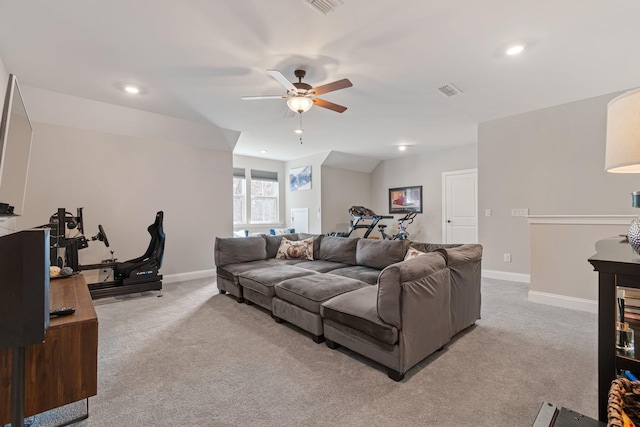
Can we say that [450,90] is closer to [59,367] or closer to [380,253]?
[380,253]

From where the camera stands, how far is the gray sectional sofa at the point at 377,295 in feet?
6.29

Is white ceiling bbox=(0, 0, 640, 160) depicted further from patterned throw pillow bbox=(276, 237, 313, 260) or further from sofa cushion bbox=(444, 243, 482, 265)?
patterned throw pillow bbox=(276, 237, 313, 260)

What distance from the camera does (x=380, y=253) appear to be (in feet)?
11.8

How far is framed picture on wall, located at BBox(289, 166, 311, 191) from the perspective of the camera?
Answer: 711 centimetres

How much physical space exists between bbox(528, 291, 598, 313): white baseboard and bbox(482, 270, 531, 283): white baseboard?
0.88 m

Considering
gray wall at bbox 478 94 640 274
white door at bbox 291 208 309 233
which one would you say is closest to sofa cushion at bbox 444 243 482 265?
gray wall at bbox 478 94 640 274

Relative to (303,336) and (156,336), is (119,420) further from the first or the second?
(303,336)

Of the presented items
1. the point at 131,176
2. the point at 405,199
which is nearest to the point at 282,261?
the point at 131,176

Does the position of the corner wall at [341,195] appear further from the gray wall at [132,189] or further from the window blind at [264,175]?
the gray wall at [132,189]

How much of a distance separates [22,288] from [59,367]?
0.74 metres

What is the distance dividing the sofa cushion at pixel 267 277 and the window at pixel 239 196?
3618 mm

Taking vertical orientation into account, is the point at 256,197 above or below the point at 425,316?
above

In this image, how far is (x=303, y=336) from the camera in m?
2.60

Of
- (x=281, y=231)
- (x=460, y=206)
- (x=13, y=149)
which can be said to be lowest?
(x=281, y=231)
